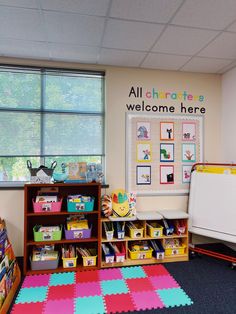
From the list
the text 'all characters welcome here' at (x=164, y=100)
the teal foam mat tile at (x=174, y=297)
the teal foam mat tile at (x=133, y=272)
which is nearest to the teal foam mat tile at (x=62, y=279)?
the teal foam mat tile at (x=133, y=272)

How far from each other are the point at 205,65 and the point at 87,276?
10.0ft

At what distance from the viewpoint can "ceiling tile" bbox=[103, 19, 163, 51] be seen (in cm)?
217

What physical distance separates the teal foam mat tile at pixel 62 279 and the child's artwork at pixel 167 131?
82.6 inches

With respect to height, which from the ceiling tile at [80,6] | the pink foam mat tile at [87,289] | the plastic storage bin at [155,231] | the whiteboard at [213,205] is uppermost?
the ceiling tile at [80,6]

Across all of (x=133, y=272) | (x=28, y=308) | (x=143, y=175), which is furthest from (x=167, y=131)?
(x=28, y=308)

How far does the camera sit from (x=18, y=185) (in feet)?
9.53

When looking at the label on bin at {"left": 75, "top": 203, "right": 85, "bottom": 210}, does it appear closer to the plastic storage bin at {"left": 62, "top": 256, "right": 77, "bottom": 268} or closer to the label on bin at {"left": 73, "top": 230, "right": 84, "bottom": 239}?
the label on bin at {"left": 73, "top": 230, "right": 84, "bottom": 239}

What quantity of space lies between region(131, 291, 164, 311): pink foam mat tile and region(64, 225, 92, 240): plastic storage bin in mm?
828

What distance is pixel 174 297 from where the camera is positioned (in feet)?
7.18

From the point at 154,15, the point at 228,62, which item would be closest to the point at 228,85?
the point at 228,62

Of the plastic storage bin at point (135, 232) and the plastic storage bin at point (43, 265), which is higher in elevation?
the plastic storage bin at point (135, 232)

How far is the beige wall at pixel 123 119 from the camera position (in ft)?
9.62

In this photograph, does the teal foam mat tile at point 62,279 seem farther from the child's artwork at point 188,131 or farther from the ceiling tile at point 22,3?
the ceiling tile at point 22,3

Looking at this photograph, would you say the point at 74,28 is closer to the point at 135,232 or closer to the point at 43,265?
the point at 135,232
